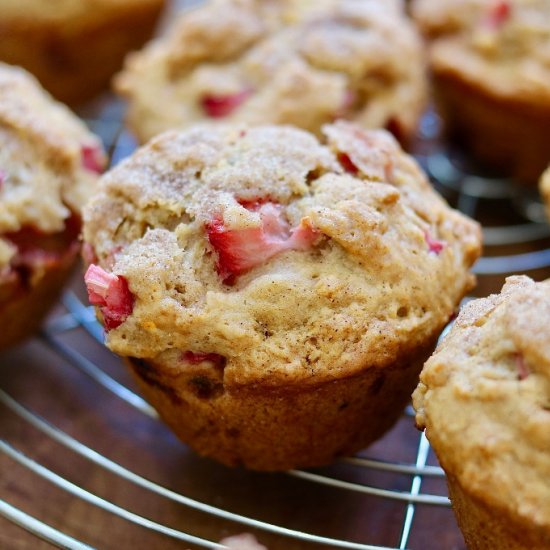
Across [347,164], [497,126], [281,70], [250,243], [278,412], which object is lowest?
[497,126]

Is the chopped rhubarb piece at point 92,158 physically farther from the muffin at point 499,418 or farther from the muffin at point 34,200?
the muffin at point 499,418

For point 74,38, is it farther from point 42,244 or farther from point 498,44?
point 498,44

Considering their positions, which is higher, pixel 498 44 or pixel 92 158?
pixel 92 158

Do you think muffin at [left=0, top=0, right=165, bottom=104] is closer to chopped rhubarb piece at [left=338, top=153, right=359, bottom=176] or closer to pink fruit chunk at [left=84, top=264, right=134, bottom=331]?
chopped rhubarb piece at [left=338, top=153, right=359, bottom=176]

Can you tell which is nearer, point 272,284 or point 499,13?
point 272,284

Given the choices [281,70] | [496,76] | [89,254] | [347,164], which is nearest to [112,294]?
[89,254]

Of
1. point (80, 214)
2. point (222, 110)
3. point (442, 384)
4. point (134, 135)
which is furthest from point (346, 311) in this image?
point (134, 135)

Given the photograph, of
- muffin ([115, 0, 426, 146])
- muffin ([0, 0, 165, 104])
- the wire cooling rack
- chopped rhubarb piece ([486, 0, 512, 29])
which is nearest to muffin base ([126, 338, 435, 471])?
the wire cooling rack
